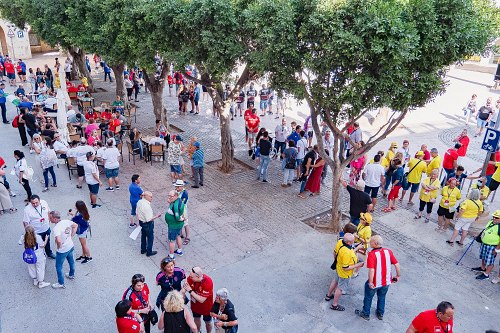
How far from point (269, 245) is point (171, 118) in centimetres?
1138

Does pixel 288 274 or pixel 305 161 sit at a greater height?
pixel 305 161

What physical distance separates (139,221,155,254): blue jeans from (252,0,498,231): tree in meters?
4.04

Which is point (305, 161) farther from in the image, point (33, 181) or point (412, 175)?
point (33, 181)

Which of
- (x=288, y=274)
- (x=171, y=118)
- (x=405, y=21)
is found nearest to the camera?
(x=405, y=21)

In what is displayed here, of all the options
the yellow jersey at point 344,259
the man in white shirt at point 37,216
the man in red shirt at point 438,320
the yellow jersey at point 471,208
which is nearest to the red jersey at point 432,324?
the man in red shirt at point 438,320

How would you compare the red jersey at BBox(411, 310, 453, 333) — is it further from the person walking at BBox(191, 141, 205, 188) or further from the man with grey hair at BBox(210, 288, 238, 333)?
the person walking at BBox(191, 141, 205, 188)

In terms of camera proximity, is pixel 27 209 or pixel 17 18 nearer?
pixel 27 209

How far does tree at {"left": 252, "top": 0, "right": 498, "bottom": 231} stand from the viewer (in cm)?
744

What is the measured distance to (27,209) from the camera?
786 cm

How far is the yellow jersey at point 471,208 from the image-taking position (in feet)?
29.5

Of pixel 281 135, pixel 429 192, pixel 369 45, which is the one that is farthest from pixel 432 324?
pixel 281 135

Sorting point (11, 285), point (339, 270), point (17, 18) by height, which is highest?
point (17, 18)

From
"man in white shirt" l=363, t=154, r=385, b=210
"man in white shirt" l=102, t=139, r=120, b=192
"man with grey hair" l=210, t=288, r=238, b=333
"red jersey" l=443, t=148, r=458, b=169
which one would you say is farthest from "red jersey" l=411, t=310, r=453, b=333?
"man in white shirt" l=102, t=139, r=120, b=192

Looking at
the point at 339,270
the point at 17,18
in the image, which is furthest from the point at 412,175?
the point at 17,18
